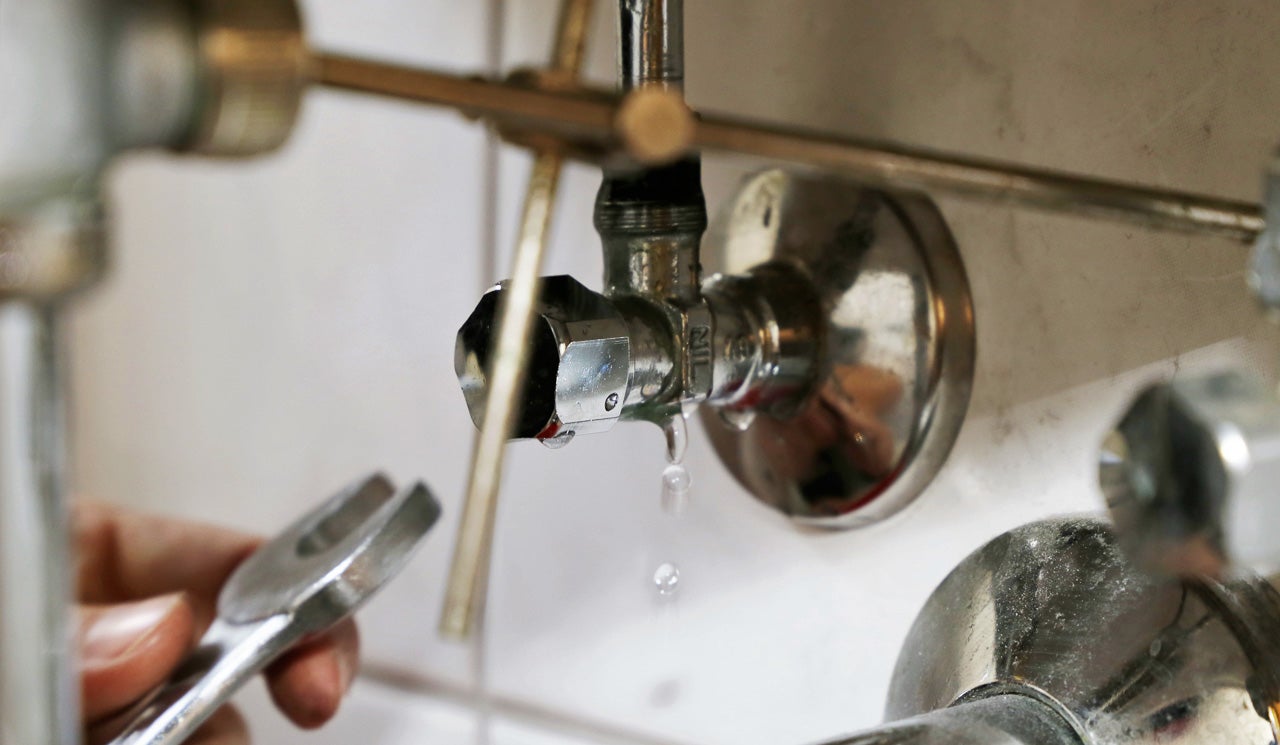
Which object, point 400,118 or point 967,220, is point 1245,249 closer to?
point 967,220

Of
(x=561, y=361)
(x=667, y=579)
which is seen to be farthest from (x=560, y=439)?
(x=667, y=579)

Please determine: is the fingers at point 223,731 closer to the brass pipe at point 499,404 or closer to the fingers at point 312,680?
the fingers at point 312,680

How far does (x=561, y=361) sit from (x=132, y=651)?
0.39 ft

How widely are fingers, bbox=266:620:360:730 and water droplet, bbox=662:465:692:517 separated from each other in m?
0.08

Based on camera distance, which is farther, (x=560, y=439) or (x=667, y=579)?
(x=667, y=579)

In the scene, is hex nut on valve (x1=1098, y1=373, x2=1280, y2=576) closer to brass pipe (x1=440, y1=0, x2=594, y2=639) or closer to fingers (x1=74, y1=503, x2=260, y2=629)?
brass pipe (x1=440, y1=0, x2=594, y2=639)

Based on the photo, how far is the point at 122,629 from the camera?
262mm

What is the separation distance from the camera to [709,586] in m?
0.31

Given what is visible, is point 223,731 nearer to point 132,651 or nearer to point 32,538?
point 132,651

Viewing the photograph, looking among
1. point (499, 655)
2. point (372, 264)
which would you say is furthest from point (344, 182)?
point (499, 655)

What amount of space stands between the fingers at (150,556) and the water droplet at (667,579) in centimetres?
11

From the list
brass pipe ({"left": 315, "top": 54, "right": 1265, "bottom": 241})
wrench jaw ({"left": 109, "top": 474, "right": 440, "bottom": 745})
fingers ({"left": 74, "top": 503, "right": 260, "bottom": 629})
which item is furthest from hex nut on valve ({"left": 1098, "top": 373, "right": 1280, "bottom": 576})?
fingers ({"left": 74, "top": 503, "right": 260, "bottom": 629})

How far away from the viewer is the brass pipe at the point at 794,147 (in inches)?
5.4

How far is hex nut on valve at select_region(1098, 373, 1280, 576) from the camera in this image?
0.44ft
